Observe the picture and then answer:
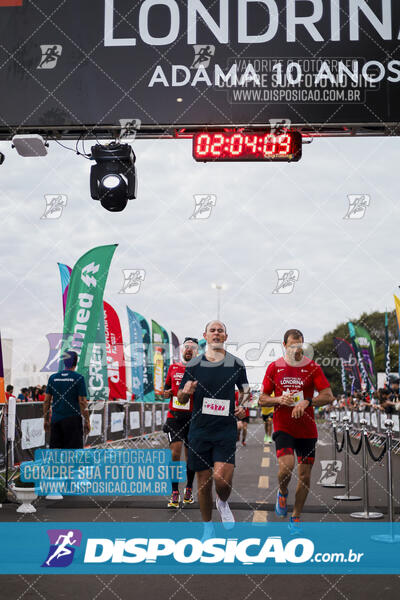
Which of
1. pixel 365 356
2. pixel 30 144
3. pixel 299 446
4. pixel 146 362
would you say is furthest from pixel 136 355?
pixel 299 446

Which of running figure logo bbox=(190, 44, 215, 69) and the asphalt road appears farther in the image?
running figure logo bbox=(190, 44, 215, 69)

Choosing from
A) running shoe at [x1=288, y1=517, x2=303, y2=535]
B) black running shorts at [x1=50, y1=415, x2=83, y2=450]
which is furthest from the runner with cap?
black running shorts at [x1=50, y1=415, x2=83, y2=450]

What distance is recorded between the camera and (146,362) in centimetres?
2381

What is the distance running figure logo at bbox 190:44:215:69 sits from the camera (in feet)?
29.5

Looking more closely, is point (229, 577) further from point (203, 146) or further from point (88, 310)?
point (88, 310)

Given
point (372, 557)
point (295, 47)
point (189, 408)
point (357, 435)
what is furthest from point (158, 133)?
point (357, 435)

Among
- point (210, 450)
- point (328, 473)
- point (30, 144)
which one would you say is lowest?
point (328, 473)

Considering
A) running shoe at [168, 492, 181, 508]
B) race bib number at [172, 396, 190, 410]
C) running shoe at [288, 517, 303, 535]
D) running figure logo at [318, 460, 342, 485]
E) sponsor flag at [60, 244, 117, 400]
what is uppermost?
sponsor flag at [60, 244, 117, 400]

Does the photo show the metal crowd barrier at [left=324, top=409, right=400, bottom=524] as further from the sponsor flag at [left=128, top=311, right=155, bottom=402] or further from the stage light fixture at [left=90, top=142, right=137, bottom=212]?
the sponsor flag at [left=128, top=311, right=155, bottom=402]

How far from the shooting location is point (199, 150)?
9.02 meters

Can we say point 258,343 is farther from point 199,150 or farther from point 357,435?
point 357,435

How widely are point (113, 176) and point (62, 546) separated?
479 cm

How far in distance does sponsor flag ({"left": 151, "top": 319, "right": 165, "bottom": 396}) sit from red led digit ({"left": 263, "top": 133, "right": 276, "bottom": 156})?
17.6 m

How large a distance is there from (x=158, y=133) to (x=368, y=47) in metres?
2.90
